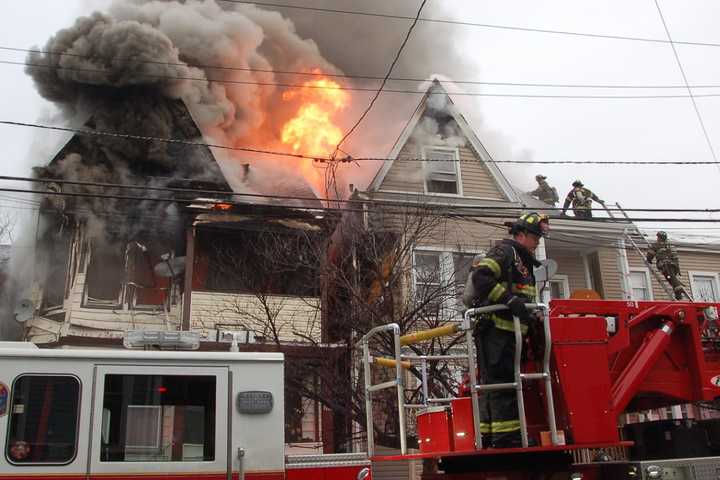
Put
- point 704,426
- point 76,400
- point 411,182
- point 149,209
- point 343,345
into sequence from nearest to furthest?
1. point 76,400
2. point 704,426
3. point 343,345
4. point 149,209
5. point 411,182

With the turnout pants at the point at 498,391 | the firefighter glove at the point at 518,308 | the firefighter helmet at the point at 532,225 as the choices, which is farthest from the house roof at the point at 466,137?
the firefighter glove at the point at 518,308

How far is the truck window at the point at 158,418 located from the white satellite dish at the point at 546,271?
7.86 ft

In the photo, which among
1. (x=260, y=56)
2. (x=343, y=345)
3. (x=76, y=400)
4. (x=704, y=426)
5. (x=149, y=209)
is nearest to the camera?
(x=76, y=400)

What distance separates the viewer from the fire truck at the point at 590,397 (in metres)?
4.74

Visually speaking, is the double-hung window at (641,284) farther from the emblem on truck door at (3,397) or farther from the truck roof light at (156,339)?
the emblem on truck door at (3,397)

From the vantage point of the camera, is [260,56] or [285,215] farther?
[260,56]

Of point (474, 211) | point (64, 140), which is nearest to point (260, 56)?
point (64, 140)

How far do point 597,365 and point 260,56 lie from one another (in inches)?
717

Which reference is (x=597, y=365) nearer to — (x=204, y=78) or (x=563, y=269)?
(x=563, y=269)

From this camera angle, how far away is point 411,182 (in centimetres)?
1709

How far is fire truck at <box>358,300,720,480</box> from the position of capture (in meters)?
4.74

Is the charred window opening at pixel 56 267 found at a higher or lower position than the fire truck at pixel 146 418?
higher

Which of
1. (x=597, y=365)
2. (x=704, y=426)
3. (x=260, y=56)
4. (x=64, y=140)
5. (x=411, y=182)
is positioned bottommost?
(x=704, y=426)

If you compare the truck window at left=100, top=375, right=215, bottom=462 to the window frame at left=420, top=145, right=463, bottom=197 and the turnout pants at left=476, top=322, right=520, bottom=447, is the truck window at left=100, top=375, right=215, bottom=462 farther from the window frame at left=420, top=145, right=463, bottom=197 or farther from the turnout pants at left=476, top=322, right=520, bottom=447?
the window frame at left=420, top=145, right=463, bottom=197
